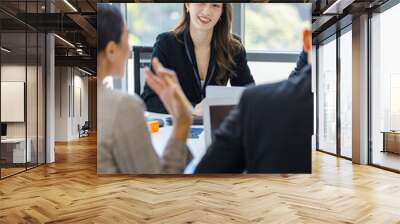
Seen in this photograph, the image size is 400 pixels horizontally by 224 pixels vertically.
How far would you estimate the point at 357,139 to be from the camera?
26.6 feet

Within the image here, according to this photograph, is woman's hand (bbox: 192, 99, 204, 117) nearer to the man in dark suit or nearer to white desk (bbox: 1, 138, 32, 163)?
the man in dark suit

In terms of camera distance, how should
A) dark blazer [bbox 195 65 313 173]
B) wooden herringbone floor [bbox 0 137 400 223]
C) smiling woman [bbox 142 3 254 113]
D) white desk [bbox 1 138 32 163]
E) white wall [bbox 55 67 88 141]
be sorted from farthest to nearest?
white wall [bbox 55 67 88 141], white desk [bbox 1 138 32 163], smiling woman [bbox 142 3 254 113], dark blazer [bbox 195 65 313 173], wooden herringbone floor [bbox 0 137 400 223]

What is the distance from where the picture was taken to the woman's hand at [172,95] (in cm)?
440

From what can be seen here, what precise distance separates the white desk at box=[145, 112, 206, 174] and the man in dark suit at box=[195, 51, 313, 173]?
0.07m

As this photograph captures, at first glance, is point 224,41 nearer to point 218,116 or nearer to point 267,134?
point 218,116

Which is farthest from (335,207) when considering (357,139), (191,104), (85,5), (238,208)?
(85,5)

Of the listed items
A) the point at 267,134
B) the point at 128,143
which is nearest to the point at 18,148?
the point at 128,143

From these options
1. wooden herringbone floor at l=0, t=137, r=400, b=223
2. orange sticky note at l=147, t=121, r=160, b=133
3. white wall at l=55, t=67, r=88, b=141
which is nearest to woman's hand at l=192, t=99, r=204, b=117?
orange sticky note at l=147, t=121, r=160, b=133

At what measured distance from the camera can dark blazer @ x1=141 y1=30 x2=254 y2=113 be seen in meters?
4.46

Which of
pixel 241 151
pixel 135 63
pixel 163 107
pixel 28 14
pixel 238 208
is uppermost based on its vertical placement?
pixel 28 14

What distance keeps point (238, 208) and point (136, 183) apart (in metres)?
2.00

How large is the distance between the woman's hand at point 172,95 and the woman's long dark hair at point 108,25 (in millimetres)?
537

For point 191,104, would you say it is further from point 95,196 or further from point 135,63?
point 95,196

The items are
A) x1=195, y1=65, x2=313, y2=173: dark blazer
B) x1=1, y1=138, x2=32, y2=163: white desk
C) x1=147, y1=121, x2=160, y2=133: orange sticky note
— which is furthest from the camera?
x1=1, y1=138, x2=32, y2=163: white desk
